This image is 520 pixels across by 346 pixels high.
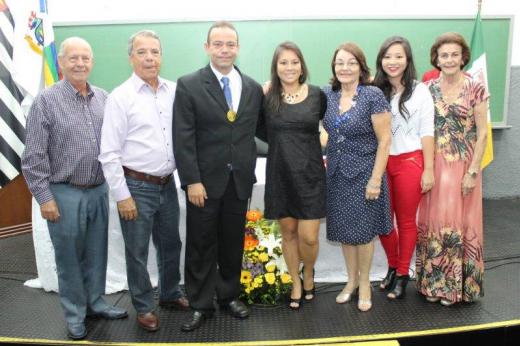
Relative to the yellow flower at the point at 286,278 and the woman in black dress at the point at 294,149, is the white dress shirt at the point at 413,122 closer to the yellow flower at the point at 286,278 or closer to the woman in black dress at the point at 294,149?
the woman in black dress at the point at 294,149

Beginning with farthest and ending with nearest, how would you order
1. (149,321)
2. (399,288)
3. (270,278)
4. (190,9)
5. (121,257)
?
(190,9)
(121,257)
(399,288)
(270,278)
(149,321)

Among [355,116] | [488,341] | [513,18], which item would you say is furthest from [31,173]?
[513,18]

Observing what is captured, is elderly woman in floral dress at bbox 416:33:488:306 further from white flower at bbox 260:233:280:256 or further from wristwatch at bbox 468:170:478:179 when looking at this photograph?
white flower at bbox 260:233:280:256

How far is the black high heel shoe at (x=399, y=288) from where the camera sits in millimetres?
2807

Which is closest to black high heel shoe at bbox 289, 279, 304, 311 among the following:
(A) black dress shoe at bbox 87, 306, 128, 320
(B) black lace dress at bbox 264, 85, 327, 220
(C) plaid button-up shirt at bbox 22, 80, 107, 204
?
(B) black lace dress at bbox 264, 85, 327, 220

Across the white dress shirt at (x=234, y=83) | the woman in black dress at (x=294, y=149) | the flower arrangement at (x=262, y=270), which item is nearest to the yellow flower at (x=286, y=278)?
the flower arrangement at (x=262, y=270)

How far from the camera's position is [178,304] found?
273 cm

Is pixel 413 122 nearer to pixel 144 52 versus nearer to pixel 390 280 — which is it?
pixel 390 280

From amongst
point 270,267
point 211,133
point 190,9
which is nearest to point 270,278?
point 270,267

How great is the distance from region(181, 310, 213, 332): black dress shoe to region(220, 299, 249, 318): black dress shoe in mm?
127

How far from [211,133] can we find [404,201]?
3.73 ft

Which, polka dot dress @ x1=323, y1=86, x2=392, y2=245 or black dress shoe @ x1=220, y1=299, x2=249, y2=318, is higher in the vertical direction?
polka dot dress @ x1=323, y1=86, x2=392, y2=245

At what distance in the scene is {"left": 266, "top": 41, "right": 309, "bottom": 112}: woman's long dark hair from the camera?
238cm

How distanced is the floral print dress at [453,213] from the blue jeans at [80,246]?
1759 mm
